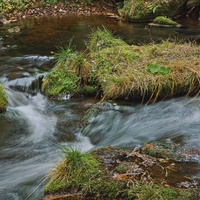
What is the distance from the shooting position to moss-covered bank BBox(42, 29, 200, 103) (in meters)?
5.74

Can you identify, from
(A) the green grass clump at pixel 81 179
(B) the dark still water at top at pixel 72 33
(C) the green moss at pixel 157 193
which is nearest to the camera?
(C) the green moss at pixel 157 193

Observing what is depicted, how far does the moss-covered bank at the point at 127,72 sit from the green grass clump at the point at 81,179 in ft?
8.33

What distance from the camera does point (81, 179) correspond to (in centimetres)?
322

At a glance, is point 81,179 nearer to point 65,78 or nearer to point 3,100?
point 3,100

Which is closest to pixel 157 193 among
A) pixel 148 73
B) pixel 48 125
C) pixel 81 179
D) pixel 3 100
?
pixel 81 179

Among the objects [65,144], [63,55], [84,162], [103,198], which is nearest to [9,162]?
[65,144]

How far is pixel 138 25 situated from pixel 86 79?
18.6 feet

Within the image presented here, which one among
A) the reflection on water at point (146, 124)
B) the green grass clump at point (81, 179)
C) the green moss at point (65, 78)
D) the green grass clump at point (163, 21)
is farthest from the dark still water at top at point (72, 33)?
the green grass clump at point (81, 179)

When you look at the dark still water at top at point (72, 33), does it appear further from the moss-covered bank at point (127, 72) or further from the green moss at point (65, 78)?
the green moss at point (65, 78)

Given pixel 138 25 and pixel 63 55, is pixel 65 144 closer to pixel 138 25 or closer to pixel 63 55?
pixel 63 55

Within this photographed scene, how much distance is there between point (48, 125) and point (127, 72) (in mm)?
1696

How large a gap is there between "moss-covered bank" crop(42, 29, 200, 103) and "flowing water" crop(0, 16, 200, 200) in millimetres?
249

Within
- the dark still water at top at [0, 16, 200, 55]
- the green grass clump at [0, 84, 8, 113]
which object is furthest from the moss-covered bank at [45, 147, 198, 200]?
the dark still water at top at [0, 16, 200, 55]

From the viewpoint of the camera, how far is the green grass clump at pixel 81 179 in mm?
3051
